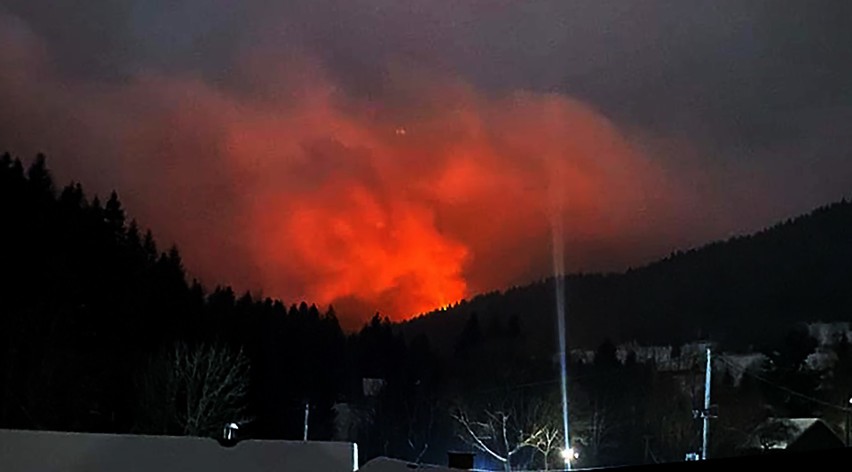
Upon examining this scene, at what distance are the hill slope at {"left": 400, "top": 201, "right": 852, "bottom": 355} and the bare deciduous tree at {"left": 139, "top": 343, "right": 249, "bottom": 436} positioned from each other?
10.9 meters

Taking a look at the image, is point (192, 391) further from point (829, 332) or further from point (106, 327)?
point (829, 332)

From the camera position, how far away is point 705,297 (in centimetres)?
3828

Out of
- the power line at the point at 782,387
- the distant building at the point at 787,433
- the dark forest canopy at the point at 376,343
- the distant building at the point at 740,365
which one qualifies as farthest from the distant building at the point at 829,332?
the distant building at the point at 787,433

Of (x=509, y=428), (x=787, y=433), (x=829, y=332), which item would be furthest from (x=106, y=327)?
(x=829, y=332)

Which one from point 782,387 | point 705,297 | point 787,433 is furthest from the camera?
point 705,297

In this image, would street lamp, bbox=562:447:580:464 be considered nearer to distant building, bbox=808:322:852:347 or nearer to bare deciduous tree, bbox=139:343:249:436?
bare deciduous tree, bbox=139:343:249:436

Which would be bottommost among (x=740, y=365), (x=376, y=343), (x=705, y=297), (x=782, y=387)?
(x=782, y=387)

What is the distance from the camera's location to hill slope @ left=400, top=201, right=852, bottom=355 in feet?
113

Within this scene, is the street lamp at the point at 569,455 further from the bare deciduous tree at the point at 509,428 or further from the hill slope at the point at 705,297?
the hill slope at the point at 705,297

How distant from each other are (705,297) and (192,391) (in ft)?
72.0

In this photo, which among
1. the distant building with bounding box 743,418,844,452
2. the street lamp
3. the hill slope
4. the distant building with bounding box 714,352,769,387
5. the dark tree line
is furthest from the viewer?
the hill slope

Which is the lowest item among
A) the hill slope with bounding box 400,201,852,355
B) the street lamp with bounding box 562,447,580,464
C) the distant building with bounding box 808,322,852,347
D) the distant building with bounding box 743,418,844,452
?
the street lamp with bounding box 562,447,580,464

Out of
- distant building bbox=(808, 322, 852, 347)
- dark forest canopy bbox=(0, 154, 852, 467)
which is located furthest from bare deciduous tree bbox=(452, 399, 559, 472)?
distant building bbox=(808, 322, 852, 347)

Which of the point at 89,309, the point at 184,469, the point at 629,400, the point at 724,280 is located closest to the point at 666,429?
the point at 629,400
